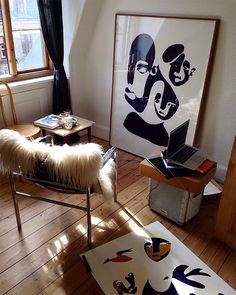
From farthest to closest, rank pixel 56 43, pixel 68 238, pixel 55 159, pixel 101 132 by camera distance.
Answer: pixel 101 132 → pixel 56 43 → pixel 68 238 → pixel 55 159

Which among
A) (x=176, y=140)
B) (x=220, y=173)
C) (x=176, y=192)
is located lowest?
(x=220, y=173)

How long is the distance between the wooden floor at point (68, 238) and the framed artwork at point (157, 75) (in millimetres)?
678

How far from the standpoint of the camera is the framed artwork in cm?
226

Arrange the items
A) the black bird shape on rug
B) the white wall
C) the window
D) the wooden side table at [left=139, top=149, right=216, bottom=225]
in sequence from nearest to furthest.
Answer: the black bird shape on rug → the wooden side table at [left=139, top=149, right=216, bottom=225] → the white wall → the window

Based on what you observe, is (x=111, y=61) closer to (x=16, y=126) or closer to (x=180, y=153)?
(x=16, y=126)

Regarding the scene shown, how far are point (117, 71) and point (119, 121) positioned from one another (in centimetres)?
53

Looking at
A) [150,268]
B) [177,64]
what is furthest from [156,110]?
[150,268]

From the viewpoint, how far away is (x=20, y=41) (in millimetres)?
2814

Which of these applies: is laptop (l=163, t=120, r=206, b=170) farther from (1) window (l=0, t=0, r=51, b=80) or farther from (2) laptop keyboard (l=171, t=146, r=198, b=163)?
(1) window (l=0, t=0, r=51, b=80)

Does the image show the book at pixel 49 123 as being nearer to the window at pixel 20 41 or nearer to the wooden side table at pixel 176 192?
the window at pixel 20 41

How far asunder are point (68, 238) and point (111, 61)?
189 centimetres

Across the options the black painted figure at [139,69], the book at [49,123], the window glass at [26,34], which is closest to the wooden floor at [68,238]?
the book at [49,123]

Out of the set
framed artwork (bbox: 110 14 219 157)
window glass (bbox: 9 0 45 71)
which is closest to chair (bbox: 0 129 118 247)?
framed artwork (bbox: 110 14 219 157)

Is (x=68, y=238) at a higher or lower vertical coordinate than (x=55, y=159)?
lower
